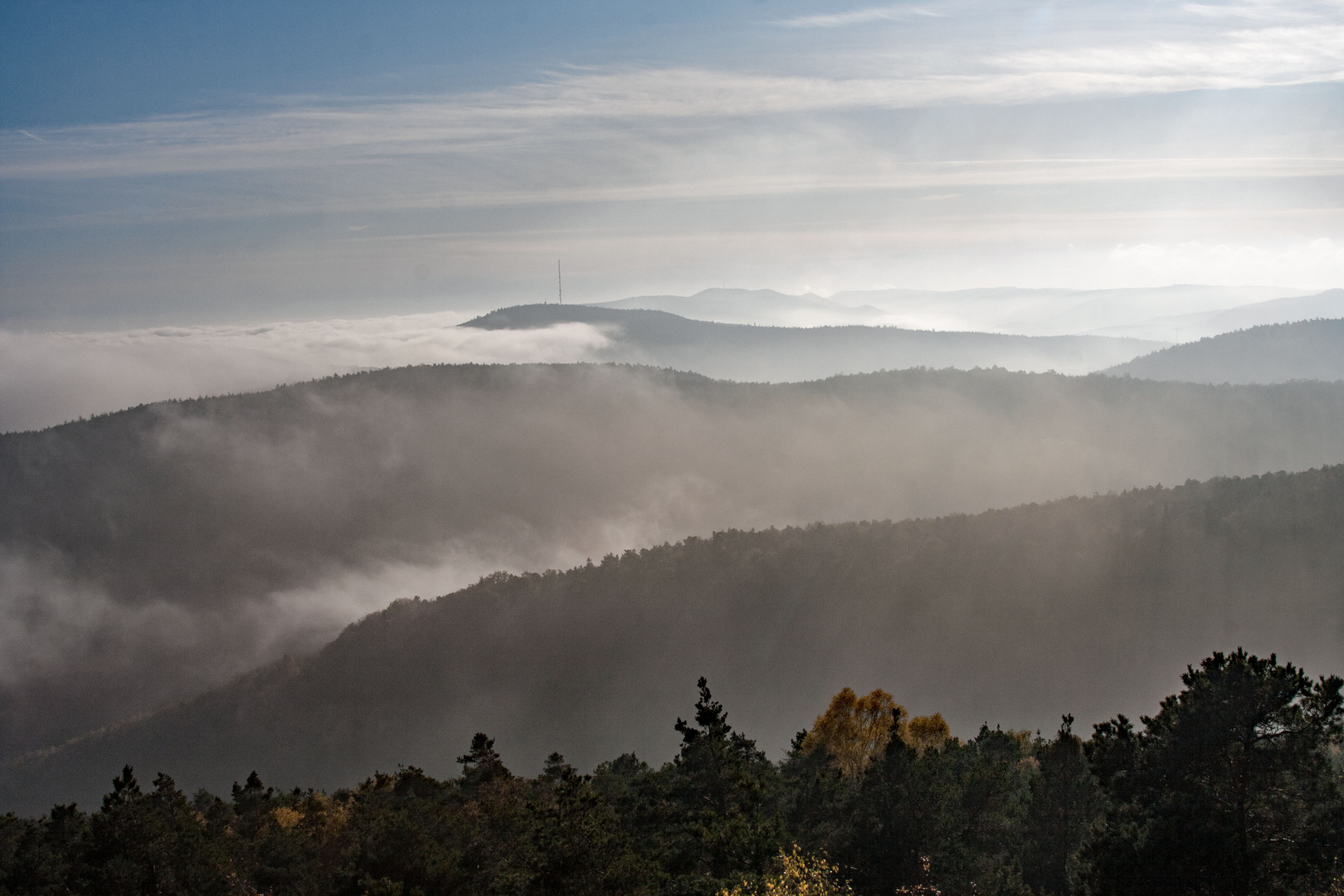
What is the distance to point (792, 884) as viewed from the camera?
94.0 ft

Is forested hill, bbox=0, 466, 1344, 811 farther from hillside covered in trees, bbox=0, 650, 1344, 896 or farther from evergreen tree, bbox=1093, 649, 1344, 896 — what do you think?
evergreen tree, bbox=1093, 649, 1344, 896

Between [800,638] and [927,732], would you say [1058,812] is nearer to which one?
[927,732]

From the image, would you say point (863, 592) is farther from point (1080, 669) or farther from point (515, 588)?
point (515, 588)

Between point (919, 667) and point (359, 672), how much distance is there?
344 feet

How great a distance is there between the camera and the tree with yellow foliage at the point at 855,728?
2363 inches

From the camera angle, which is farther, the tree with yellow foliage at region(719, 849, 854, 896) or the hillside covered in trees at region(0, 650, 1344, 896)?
the tree with yellow foliage at region(719, 849, 854, 896)

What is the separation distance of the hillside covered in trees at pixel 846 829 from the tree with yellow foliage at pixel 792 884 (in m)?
0.11

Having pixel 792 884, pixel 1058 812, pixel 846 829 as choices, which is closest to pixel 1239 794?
pixel 1058 812

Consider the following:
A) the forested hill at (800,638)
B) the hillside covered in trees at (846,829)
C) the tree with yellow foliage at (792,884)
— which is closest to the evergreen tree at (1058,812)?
the hillside covered in trees at (846,829)

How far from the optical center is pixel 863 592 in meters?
171

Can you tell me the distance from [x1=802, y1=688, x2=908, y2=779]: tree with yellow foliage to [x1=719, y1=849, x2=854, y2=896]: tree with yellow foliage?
1152 inches

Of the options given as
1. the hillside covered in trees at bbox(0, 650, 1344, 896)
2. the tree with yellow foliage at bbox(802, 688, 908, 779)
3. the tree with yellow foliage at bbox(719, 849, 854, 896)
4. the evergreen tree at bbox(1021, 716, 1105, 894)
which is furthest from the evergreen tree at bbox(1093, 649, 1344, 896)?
the tree with yellow foliage at bbox(802, 688, 908, 779)

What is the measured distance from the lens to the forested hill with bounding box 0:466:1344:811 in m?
147

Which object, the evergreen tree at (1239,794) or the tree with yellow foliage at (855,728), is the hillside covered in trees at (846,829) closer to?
the evergreen tree at (1239,794)
